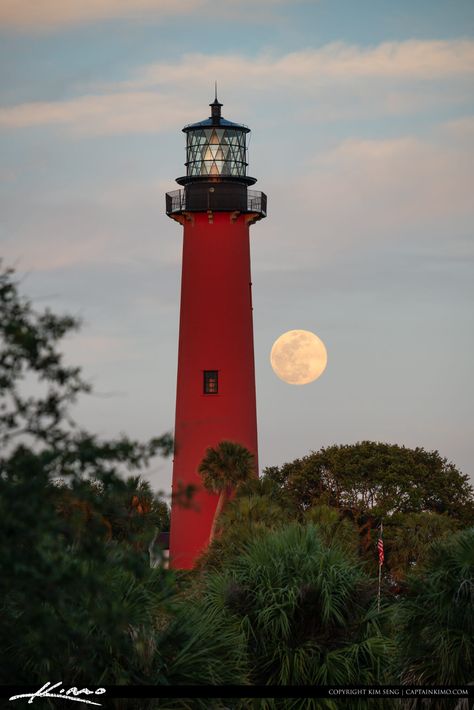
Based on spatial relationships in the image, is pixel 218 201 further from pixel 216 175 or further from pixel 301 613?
pixel 301 613

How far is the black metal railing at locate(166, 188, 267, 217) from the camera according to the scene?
2391 inches

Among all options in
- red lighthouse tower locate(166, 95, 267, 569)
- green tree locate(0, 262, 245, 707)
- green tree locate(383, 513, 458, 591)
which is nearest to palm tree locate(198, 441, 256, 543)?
red lighthouse tower locate(166, 95, 267, 569)

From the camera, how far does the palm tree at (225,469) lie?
5659 cm

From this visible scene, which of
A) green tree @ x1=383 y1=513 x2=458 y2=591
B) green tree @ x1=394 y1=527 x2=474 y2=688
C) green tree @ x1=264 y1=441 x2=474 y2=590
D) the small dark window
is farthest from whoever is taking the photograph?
green tree @ x1=264 y1=441 x2=474 y2=590

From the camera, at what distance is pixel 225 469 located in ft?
187

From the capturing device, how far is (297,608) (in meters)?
22.5

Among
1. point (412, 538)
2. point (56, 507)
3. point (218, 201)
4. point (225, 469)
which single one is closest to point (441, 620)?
point (56, 507)

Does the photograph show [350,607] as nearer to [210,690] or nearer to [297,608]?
[297,608]

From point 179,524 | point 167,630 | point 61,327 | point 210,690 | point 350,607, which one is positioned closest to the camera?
point 210,690

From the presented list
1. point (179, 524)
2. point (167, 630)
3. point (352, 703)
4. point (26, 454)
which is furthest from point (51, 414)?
point (179, 524)

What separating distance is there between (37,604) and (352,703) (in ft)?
45.4

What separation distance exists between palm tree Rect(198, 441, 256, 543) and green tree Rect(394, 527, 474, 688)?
36.0m

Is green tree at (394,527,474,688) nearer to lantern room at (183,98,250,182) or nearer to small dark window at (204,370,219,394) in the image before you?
small dark window at (204,370,219,394)

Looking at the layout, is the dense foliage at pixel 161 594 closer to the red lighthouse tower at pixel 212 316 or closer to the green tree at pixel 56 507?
the green tree at pixel 56 507
